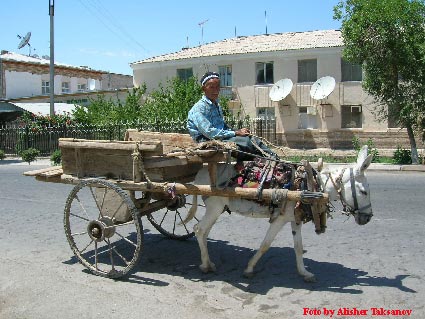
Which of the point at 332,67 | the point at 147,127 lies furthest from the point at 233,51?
the point at 147,127

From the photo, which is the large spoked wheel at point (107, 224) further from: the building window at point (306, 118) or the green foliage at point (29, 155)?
the building window at point (306, 118)

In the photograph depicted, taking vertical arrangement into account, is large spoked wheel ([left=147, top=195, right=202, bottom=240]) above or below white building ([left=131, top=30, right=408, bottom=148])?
below

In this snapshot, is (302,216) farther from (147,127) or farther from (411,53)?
(147,127)

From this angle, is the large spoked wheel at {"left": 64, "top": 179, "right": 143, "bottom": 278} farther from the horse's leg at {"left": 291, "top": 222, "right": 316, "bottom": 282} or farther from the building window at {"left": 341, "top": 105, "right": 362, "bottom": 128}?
the building window at {"left": 341, "top": 105, "right": 362, "bottom": 128}

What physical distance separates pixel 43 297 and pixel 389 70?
54.2ft

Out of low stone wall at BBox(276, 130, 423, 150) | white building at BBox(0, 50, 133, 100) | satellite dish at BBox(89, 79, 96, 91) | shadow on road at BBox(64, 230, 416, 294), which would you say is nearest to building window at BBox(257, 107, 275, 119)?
low stone wall at BBox(276, 130, 423, 150)

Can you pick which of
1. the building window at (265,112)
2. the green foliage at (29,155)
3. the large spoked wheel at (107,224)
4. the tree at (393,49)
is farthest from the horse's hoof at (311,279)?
the building window at (265,112)

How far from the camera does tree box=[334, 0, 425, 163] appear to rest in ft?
58.4

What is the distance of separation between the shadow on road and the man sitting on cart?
4.61ft

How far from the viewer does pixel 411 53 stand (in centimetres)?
1803

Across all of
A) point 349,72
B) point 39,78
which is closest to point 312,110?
point 349,72

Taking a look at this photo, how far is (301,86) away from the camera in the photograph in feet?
97.7

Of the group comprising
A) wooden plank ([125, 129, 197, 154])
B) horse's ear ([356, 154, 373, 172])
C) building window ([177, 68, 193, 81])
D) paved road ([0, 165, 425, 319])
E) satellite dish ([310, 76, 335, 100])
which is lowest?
paved road ([0, 165, 425, 319])

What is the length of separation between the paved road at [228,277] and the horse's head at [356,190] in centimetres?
81
